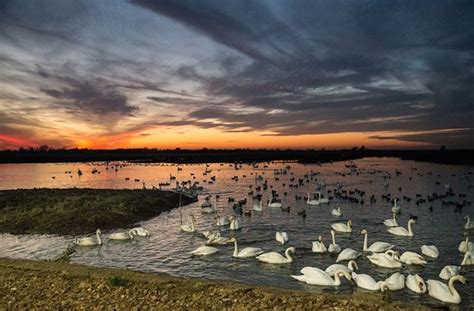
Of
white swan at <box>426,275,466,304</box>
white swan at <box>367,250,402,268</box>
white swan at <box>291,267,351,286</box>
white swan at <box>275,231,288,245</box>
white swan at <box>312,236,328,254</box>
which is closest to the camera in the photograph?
white swan at <box>426,275,466,304</box>

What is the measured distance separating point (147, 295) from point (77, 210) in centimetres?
1934

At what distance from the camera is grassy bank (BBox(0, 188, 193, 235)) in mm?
24609

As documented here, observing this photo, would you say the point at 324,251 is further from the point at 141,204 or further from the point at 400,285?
the point at 141,204

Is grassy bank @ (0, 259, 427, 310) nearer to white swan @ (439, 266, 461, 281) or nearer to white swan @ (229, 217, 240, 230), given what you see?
white swan @ (439, 266, 461, 281)

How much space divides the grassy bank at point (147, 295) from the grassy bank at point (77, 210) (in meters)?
12.7

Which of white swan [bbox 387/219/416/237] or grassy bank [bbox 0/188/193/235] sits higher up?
grassy bank [bbox 0/188/193/235]

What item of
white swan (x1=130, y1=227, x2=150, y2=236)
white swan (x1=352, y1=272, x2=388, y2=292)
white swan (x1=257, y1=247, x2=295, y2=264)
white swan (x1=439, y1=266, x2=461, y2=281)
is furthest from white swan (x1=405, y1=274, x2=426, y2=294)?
white swan (x1=130, y1=227, x2=150, y2=236)

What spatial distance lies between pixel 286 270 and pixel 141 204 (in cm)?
1735

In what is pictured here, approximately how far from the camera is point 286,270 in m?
15.6

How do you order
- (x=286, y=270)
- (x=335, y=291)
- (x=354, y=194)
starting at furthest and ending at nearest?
(x=354, y=194) < (x=286, y=270) < (x=335, y=291)

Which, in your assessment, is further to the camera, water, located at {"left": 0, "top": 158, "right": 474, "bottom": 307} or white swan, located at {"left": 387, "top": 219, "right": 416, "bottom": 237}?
white swan, located at {"left": 387, "top": 219, "right": 416, "bottom": 237}

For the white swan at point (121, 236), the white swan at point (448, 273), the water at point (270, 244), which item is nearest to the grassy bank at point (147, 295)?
the water at point (270, 244)

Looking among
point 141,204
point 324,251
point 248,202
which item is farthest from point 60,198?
point 324,251

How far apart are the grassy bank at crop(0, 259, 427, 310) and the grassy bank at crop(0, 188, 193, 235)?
41.6 ft
